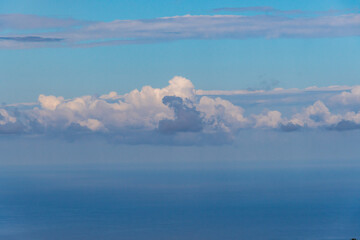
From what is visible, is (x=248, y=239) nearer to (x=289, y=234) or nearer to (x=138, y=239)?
(x=289, y=234)

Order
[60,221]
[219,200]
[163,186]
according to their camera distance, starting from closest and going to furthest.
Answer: [60,221] → [219,200] → [163,186]

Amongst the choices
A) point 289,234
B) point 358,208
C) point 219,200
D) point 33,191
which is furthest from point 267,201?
point 33,191

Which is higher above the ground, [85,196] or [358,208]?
[85,196]

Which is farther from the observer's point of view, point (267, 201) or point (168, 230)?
point (267, 201)

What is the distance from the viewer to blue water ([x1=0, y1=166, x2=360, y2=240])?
100 meters

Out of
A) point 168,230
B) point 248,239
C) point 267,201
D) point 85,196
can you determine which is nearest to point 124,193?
point 85,196

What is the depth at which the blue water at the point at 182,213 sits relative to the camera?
100 m

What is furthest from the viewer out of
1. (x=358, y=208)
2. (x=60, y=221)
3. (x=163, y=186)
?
(x=163, y=186)

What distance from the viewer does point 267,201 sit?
142 meters

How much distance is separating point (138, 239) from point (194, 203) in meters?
48.5

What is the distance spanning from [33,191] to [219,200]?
2515 inches

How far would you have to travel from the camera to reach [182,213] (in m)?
126

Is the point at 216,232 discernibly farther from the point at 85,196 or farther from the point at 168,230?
the point at 85,196

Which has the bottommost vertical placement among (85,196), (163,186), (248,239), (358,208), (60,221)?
(248,239)
